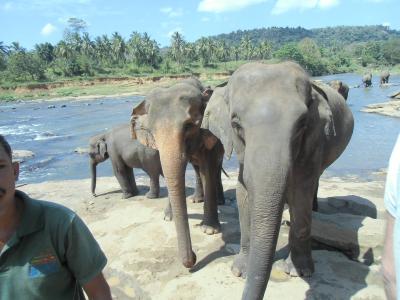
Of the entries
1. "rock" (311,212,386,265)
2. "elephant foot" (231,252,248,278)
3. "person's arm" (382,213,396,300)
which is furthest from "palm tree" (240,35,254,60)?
"person's arm" (382,213,396,300)

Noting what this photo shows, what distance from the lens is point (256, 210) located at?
10.8ft

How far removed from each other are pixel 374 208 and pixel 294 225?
3.44 m

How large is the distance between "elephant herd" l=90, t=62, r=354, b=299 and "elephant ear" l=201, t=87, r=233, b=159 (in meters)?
0.01

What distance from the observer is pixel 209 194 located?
6.02 meters

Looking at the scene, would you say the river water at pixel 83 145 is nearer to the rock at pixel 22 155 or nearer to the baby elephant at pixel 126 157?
the rock at pixel 22 155

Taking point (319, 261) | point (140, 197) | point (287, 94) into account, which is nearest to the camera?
point (287, 94)


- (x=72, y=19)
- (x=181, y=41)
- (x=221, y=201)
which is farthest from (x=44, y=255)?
(x=72, y=19)

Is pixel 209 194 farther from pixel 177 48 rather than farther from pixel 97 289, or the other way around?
pixel 177 48

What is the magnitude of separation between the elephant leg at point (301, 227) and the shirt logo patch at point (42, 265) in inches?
106

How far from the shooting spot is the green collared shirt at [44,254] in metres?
2.06

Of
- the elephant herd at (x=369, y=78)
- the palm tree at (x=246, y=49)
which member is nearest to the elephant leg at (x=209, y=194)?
the elephant herd at (x=369, y=78)

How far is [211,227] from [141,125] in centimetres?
167

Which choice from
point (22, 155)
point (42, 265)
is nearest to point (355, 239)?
point (42, 265)

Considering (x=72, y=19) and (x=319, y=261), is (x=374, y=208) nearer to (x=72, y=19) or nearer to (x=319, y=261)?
(x=319, y=261)
